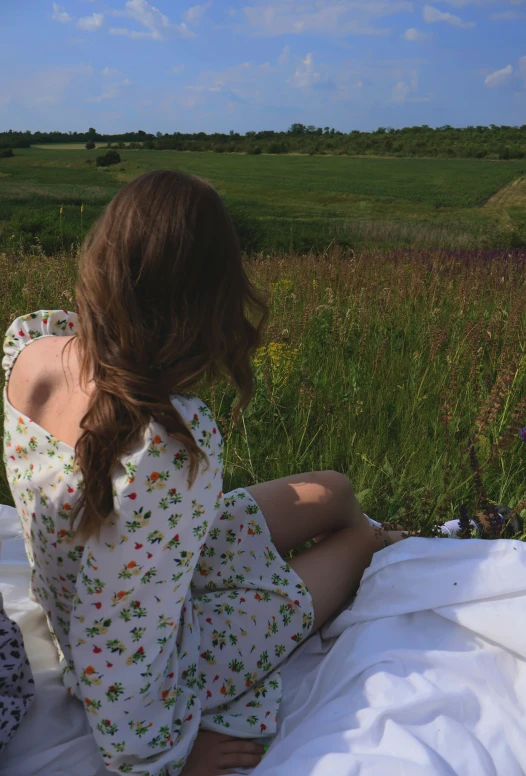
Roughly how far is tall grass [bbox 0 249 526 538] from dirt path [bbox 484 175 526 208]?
40122mm

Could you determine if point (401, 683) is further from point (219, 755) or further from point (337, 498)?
point (337, 498)

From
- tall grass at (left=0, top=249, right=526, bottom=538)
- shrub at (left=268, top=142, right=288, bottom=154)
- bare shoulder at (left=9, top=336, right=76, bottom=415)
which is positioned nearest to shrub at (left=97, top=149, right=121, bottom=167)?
shrub at (left=268, top=142, right=288, bottom=154)

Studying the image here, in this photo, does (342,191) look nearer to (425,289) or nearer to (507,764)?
(425,289)

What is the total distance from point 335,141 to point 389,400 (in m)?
75.9

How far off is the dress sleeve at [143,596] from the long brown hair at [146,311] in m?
0.04

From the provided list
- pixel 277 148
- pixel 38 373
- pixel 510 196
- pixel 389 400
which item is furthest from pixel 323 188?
pixel 38 373

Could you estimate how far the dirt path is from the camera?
1601 inches

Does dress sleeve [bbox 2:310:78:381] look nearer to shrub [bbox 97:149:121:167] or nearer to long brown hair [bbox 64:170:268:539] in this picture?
long brown hair [bbox 64:170:268:539]

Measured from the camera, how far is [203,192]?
126cm

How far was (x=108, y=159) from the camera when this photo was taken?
51.1m

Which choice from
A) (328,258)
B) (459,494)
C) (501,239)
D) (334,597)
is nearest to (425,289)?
(328,258)

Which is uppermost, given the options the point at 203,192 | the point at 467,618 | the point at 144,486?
the point at 203,192

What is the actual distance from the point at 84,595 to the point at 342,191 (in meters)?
47.2

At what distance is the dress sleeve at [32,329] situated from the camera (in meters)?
1.53
